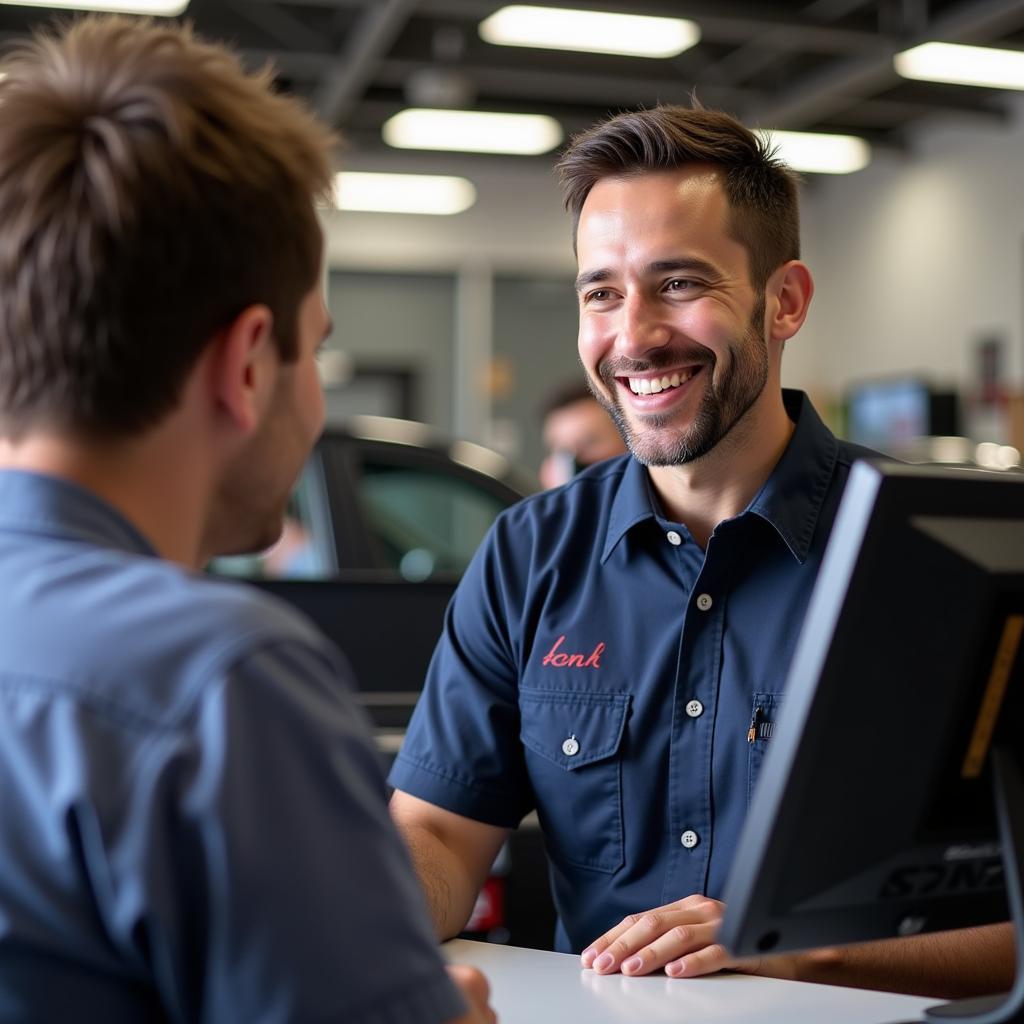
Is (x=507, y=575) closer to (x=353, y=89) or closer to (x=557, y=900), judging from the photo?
(x=557, y=900)

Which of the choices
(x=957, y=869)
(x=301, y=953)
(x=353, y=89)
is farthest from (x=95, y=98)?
(x=353, y=89)

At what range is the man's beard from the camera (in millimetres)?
1841

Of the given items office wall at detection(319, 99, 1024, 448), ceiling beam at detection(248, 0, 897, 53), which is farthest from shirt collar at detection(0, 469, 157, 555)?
office wall at detection(319, 99, 1024, 448)

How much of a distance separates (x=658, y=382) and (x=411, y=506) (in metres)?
1.89

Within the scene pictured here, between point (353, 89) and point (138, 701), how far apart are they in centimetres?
756

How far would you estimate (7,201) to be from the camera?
33.4 inches

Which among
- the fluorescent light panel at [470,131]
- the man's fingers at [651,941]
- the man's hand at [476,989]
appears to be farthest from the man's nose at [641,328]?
the fluorescent light panel at [470,131]

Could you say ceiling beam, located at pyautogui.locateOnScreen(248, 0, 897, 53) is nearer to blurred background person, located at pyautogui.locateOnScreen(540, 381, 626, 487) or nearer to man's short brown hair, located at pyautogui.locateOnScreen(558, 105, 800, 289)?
blurred background person, located at pyautogui.locateOnScreen(540, 381, 626, 487)

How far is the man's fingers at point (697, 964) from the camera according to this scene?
4.48 feet

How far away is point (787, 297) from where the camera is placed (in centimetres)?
201

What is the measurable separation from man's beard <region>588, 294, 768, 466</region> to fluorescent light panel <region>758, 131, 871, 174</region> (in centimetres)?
684

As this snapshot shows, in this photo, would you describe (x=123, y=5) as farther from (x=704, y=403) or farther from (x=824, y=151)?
(x=704, y=403)

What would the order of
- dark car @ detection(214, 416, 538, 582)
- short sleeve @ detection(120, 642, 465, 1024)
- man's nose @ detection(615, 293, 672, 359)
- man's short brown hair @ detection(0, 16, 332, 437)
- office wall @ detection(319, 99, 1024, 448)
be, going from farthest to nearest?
1. office wall @ detection(319, 99, 1024, 448)
2. dark car @ detection(214, 416, 538, 582)
3. man's nose @ detection(615, 293, 672, 359)
4. man's short brown hair @ detection(0, 16, 332, 437)
5. short sleeve @ detection(120, 642, 465, 1024)

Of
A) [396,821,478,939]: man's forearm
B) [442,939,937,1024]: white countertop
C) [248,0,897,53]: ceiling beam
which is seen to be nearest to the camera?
[442,939,937,1024]: white countertop
